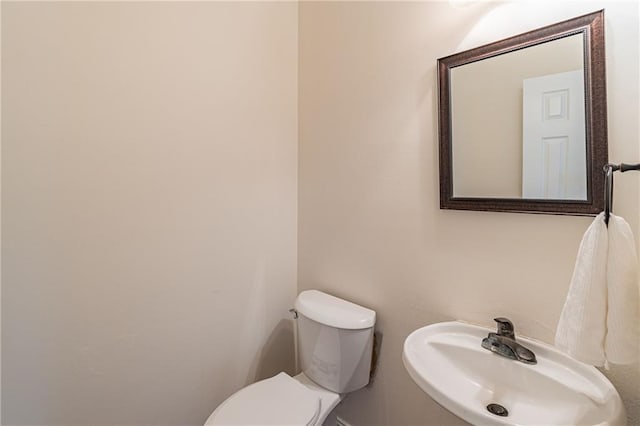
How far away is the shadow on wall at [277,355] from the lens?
1636 mm

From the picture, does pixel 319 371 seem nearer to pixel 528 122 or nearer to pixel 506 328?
pixel 506 328

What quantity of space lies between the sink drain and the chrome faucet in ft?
0.45

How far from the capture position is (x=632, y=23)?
0.79 meters

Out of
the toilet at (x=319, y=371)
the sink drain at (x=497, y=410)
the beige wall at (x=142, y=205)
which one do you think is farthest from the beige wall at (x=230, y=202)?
the sink drain at (x=497, y=410)

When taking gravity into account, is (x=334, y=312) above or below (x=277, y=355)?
above

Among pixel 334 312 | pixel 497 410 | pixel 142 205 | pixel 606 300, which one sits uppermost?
pixel 142 205

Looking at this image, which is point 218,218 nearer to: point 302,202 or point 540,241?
point 302,202

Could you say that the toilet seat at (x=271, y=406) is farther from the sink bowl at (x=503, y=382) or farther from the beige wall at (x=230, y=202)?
the sink bowl at (x=503, y=382)

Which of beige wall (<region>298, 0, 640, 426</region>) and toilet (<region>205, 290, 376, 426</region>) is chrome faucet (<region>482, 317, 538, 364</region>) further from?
toilet (<region>205, 290, 376, 426</region>)

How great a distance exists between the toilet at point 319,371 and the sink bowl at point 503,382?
36 cm

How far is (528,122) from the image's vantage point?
0.95 meters

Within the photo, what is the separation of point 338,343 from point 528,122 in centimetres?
106

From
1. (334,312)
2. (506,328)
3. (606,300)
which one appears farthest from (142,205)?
(606,300)

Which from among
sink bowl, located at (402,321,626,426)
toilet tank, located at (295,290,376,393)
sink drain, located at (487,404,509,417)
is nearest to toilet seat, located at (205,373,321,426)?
toilet tank, located at (295,290,376,393)
